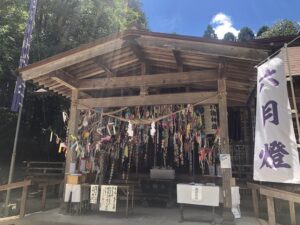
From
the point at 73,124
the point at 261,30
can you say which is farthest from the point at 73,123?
the point at 261,30

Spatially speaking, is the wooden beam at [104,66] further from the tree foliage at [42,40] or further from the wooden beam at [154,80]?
the tree foliage at [42,40]

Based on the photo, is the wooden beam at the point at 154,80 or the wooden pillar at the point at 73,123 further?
the wooden pillar at the point at 73,123

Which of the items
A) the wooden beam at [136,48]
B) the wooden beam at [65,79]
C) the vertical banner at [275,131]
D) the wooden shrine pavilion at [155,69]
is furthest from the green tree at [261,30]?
the vertical banner at [275,131]

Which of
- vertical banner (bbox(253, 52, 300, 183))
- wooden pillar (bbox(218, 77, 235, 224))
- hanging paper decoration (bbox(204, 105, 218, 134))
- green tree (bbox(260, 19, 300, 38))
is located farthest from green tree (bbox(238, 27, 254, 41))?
vertical banner (bbox(253, 52, 300, 183))

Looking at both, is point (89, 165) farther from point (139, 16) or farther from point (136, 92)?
point (139, 16)

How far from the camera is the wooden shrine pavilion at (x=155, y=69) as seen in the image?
19.2ft

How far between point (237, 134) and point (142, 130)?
3.72 m

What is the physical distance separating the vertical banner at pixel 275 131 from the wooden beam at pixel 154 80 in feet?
7.44

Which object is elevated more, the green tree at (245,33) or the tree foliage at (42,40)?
the green tree at (245,33)

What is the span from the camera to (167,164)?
977 centimetres

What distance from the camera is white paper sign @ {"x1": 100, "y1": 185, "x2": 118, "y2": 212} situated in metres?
6.75

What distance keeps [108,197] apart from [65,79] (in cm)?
304

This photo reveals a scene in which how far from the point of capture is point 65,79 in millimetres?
7277

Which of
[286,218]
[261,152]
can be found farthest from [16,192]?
[261,152]
